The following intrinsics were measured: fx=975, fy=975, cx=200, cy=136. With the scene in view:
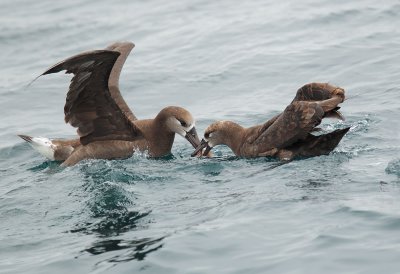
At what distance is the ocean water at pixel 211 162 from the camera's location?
913 centimetres

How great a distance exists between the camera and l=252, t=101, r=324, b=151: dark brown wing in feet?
Answer: 37.8

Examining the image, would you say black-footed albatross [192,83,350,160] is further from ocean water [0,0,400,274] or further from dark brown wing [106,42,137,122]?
dark brown wing [106,42,137,122]

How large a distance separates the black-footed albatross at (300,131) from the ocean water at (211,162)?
0.21m

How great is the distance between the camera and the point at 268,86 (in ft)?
54.4

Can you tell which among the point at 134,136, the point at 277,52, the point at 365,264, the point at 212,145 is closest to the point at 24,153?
the point at 134,136

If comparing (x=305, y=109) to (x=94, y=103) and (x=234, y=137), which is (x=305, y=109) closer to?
(x=234, y=137)

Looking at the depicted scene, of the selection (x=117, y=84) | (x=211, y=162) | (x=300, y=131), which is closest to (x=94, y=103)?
(x=117, y=84)

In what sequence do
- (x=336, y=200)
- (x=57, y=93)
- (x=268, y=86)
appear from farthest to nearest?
(x=57, y=93)
(x=268, y=86)
(x=336, y=200)

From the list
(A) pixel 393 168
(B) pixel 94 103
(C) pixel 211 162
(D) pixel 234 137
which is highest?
(B) pixel 94 103

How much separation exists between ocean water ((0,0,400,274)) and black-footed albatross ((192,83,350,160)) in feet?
0.68

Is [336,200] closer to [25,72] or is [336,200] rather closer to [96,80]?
[96,80]

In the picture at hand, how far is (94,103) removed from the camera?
12906mm

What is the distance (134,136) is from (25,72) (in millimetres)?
6474

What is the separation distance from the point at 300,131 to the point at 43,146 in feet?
12.6
